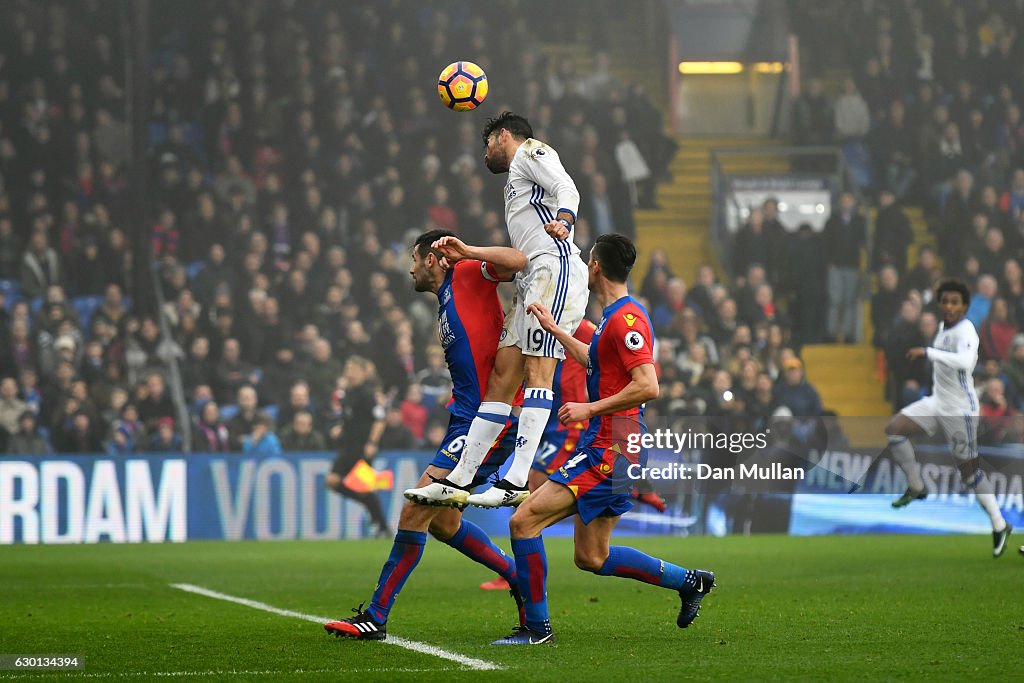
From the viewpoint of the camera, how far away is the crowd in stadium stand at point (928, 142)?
19703 millimetres

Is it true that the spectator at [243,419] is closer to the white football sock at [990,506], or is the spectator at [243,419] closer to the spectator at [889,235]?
the white football sock at [990,506]

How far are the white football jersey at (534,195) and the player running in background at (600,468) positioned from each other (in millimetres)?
686

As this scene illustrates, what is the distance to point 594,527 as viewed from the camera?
6551mm

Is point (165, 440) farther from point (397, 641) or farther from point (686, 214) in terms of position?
point (397, 641)

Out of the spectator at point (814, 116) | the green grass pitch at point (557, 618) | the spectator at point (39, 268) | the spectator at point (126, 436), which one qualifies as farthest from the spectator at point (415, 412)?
the spectator at point (814, 116)

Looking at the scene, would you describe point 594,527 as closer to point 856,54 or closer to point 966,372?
point 966,372

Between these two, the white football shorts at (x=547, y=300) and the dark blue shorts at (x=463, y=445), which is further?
the white football shorts at (x=547, y=300)

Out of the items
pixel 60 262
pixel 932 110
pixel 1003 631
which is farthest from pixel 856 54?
pixel 1003 631

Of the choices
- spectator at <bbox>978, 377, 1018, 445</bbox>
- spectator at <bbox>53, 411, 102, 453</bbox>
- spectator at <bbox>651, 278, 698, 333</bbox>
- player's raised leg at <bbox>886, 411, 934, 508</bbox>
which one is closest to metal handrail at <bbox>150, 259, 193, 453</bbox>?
spectator at <bbox>53, 411, 102, 453</bbox>

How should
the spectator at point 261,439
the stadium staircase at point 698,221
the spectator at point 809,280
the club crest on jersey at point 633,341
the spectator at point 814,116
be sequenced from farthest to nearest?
the spectator at point 814,116
the spectator at point 809,280
the stadium staircase at point 698,221
the spectator at point 261,439
the club crest on jersey at point 633,341

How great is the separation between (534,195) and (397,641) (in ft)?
7.67

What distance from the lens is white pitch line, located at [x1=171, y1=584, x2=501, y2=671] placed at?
598 centimetres

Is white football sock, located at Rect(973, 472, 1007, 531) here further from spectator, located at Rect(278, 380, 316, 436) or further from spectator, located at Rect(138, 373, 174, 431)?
spectator, located at Rect(138, 373, 174, 431)

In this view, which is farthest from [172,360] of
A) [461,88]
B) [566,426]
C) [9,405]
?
[461,88]
